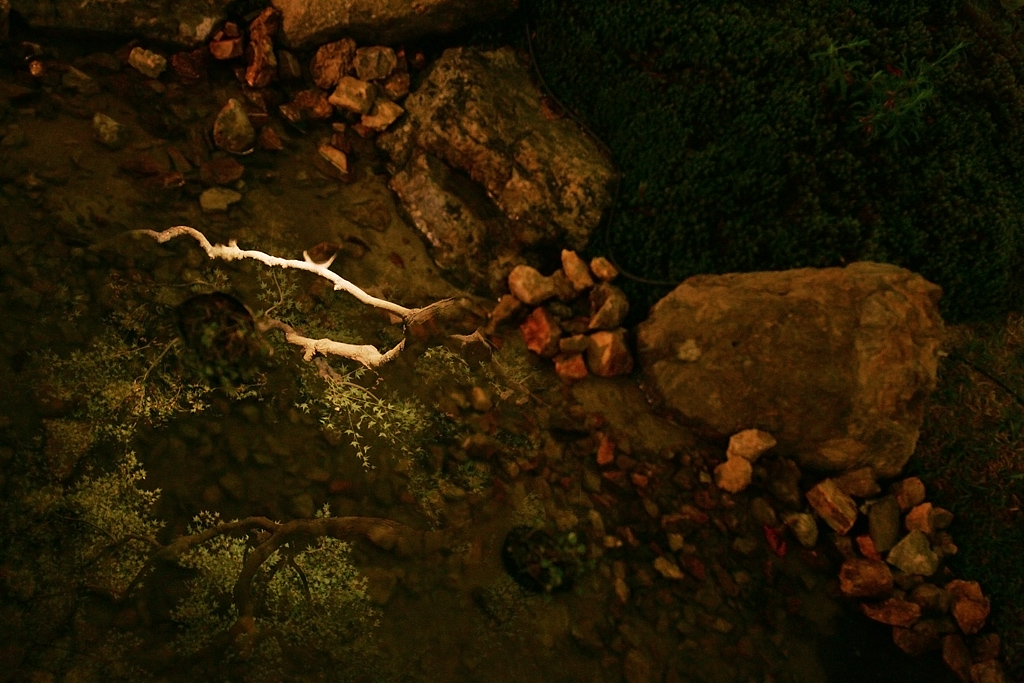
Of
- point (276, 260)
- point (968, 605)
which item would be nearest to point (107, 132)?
point (276, 260)

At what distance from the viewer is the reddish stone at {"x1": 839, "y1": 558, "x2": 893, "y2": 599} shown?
2.62 m

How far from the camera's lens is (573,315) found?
315 centimetres

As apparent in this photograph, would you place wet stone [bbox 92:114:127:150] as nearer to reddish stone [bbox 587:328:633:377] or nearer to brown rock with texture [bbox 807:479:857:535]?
reddish stone [bbox 587:328:633:377]

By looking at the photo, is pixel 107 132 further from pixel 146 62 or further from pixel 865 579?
pixel 865 579

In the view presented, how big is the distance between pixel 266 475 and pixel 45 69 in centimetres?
235

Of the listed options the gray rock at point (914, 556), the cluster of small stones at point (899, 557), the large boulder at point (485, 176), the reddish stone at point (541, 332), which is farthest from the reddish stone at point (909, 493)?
the large boulder at point (485, 176)

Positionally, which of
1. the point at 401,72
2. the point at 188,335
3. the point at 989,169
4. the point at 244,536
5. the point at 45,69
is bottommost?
the point at 244,536

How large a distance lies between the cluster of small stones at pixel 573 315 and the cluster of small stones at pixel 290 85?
1.14 m

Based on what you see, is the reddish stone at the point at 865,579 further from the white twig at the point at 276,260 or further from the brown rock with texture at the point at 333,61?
the brown rock with texture at the point at 333,61

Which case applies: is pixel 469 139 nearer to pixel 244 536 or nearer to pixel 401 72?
pixel 401 72

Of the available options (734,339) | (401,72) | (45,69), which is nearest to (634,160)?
(734,339)

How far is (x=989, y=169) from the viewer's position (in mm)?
3268

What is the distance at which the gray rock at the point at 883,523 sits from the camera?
107 inches

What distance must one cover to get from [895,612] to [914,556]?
262 mm
